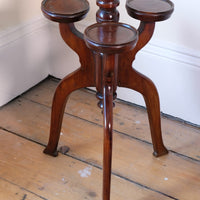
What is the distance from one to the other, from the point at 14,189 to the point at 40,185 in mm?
79

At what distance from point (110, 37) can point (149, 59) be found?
52 cm

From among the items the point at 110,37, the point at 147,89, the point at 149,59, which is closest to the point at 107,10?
the point at 110,37

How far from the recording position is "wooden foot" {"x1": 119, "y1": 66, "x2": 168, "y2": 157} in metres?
1.00

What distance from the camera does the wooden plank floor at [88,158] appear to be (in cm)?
106

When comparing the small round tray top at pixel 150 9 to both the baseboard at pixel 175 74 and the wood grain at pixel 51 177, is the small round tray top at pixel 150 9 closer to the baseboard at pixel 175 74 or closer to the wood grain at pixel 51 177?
the baseboard at pixel 175 74

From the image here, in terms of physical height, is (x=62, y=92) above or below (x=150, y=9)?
below

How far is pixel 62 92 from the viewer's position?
1040mm

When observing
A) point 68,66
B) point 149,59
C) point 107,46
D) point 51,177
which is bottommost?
point 51,177

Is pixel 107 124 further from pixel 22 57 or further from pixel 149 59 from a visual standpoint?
pixel 22 57

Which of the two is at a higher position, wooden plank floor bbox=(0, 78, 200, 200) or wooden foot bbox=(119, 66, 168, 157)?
wooden foot bbox=(119, 66, 168, 157)

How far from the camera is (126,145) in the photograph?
1.23m

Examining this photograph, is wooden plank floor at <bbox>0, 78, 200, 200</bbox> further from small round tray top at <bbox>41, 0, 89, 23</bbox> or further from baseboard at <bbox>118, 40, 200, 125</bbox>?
small round tray top at <bbox>41, 0, 89, 23</bbox>

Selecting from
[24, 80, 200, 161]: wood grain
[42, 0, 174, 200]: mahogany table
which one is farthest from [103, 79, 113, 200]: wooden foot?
[24, 80, 200, 161]: wood grain

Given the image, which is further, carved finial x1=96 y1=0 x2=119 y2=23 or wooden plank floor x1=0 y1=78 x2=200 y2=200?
wooden plank floor x1=0 y1=78 x2=200 y2=200
